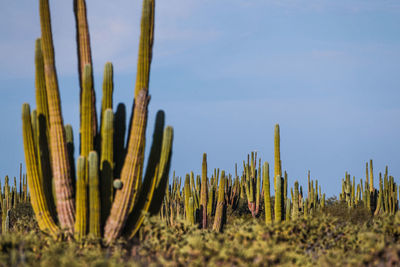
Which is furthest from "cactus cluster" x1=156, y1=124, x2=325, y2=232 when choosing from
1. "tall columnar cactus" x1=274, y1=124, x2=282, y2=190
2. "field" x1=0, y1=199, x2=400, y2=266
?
"field" x1=0, y1=199, x2=400, y2=266

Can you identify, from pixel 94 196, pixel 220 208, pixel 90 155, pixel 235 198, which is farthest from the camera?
pixel 235 198

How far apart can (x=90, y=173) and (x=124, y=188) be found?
2.54 ft

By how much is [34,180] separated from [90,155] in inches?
58.4

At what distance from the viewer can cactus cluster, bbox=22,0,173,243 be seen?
9211 millimetres

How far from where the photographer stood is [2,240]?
8117 mm

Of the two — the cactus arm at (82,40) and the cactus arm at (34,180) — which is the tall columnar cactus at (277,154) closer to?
the cactus arm at (82,40)

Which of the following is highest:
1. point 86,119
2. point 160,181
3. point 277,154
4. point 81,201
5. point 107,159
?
point 86,119

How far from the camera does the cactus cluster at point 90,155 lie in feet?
30.2

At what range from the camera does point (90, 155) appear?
28.9ft

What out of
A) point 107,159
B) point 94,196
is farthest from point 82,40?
point 94,196

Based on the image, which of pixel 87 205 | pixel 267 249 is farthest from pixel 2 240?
pixel 267 249

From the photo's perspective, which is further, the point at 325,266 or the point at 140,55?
the point at 140,55

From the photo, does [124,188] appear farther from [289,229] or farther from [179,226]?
[289,229]

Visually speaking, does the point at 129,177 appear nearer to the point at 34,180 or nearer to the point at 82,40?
the point at 34,180
